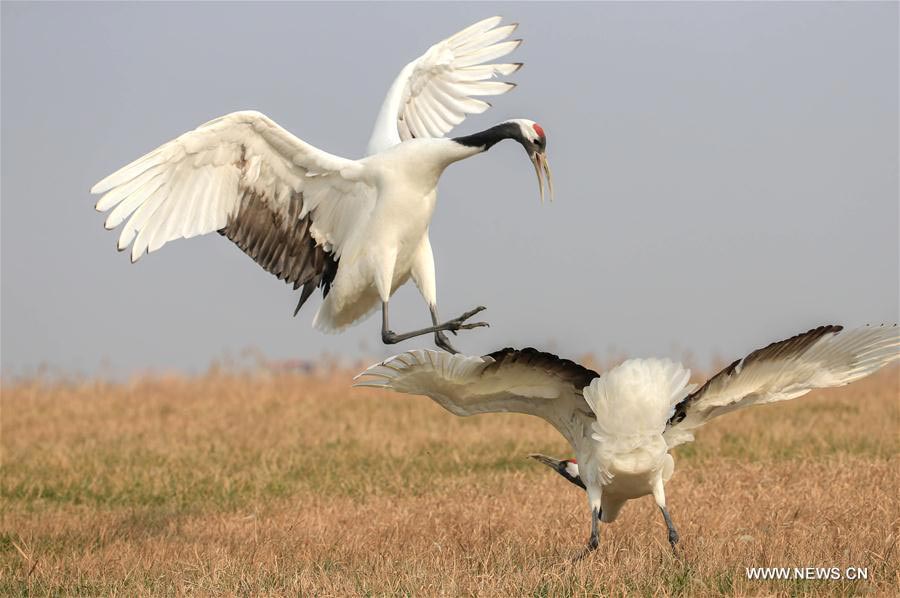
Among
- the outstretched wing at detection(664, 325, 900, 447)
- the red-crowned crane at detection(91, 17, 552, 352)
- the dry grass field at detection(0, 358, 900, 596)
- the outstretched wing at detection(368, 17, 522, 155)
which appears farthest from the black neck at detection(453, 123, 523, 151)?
the dry grass field at detection(0, 358, 900, 596)

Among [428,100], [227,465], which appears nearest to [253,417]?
[227,465]

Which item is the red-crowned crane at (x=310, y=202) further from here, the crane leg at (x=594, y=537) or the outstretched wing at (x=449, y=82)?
the crane leg at (x=594, y=537)

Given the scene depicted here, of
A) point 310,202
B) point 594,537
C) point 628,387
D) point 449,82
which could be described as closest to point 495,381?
point 628,387

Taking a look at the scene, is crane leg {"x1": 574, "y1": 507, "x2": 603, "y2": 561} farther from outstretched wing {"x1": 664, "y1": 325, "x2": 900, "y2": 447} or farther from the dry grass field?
outstretched wing {"x1": 664, "y1": 325, "x2": 900, "y2": 447}

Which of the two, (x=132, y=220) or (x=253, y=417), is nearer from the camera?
(x=132, y=220)

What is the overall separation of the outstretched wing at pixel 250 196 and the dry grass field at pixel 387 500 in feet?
5.52

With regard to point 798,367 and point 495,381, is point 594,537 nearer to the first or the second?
point 495,381

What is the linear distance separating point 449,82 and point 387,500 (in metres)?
2.95

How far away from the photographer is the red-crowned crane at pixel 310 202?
680 cm

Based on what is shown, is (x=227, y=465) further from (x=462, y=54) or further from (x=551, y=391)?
(x=551, y=391)

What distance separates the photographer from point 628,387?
199 inches

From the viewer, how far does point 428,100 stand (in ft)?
27.9

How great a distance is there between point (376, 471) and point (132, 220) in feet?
9.58

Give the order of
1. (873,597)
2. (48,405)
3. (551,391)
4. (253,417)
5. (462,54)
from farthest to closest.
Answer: (48,405)
(253,417)
(462,54)
(551,391)
(873,597)
